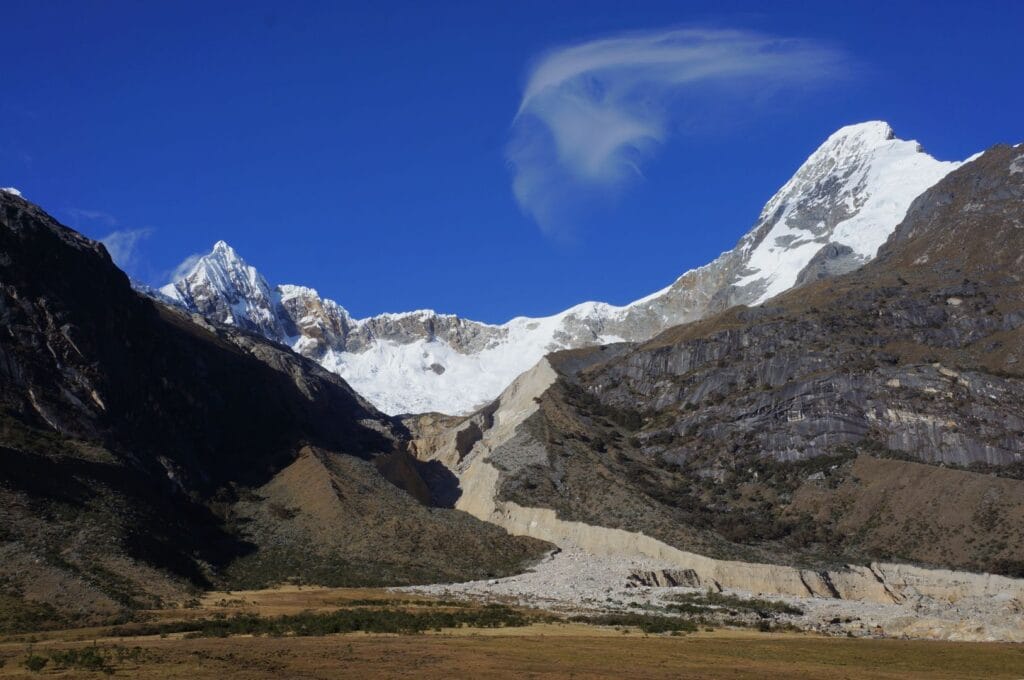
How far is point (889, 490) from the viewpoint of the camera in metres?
81.1

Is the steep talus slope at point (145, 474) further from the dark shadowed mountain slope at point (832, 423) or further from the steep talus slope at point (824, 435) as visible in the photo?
the dark shadowed mountain slope at point (832, 423)

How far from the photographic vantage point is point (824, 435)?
92312 mm

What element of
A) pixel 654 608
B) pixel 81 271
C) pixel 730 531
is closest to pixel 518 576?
pixel 654 608

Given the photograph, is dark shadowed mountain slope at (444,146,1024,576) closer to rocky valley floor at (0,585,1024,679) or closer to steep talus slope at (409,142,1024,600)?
steep talus slope at (409,142,1024,600)

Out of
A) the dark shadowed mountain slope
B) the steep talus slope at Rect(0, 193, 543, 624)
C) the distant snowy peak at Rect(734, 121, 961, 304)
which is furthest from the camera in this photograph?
the distant snowy peak at Rect(734, 121, 961, 304)

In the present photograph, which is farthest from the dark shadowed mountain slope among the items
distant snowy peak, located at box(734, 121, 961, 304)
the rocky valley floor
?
distant snowy peak, located at box(734, 121, 961, 304)

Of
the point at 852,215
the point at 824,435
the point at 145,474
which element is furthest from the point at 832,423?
the point at 852,215

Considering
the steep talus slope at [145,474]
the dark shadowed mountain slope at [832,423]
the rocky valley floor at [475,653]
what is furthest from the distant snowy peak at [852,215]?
the rocky valley floor at [475,653]

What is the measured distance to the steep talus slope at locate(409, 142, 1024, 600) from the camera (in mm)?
74938

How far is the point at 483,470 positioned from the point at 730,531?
28405 millimetres

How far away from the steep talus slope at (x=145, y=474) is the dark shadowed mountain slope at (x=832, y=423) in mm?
16096

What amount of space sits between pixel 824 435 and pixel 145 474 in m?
58.6

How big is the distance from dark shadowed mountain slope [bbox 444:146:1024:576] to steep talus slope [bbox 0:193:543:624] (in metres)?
16.1

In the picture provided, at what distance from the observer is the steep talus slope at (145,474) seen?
181 ft
